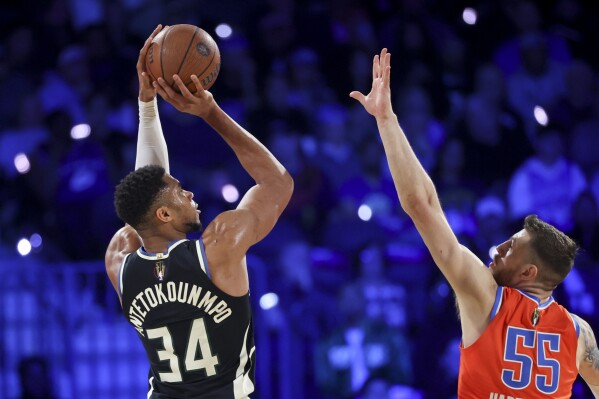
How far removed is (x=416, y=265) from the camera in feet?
20.8

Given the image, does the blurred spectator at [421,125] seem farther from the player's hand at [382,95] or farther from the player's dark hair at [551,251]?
the player's hand at [382,95]

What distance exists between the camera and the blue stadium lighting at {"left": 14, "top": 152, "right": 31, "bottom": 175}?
247 inches

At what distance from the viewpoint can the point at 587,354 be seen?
2.78m

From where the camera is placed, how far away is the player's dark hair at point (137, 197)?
8.62ft

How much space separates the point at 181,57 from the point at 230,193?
3578 millimetres

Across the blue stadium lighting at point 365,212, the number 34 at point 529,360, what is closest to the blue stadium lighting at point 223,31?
the blue stadium lighting at point 365,212

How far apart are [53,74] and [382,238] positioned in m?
3.17

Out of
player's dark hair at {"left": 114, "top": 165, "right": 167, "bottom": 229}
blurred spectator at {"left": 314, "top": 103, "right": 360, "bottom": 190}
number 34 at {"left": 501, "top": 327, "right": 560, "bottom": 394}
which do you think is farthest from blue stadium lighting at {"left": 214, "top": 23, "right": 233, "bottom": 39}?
number 34 at {"left": 501, "top": 327, "right": 560, "bottom": 394}

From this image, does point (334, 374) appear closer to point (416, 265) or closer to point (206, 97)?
point (416, 265)

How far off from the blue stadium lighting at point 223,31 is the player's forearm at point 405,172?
15.6ft

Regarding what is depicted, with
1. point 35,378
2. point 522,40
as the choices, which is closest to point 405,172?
point 35,378

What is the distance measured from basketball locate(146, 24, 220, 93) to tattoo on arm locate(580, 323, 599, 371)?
65.0 inches

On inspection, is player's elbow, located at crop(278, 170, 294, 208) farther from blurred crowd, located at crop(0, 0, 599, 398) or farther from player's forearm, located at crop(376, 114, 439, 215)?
blurred crowd, located at crop(0, 0, 599, 398)

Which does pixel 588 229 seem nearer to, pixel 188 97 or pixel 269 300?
pixel 269 300
